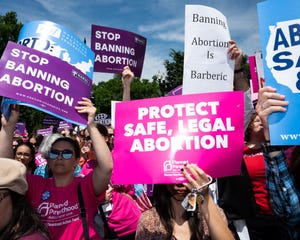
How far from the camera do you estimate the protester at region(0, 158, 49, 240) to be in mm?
2084

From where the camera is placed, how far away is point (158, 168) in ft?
7.77

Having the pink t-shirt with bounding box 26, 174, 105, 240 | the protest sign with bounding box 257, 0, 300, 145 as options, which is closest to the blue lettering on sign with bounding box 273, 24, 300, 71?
the protest sign with bounding box 257, 0, 300, 145

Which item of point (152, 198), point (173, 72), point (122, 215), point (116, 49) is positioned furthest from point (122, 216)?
point (173, 72)

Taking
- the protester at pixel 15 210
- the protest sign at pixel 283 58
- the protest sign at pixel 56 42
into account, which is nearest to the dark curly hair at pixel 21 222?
the protester at pixel 15 210

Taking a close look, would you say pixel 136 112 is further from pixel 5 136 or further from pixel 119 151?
pixel 5 136

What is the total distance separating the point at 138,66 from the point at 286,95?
3.10 meters

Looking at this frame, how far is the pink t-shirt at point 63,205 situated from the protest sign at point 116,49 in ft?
7.61

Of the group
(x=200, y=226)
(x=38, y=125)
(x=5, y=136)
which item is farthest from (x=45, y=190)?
(x=38, y=125)

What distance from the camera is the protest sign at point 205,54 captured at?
133 inches

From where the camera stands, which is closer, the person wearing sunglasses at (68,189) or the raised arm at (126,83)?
the person wearing sunglasses at (68,189)

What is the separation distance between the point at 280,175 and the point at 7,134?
210 cm

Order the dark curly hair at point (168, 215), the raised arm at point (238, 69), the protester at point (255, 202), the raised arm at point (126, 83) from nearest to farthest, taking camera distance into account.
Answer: the dark curly hair at point (168, 215) < the protester at point (255, 202) < the raised arm at point (238, 69) < the raised arm at point (126, 83)

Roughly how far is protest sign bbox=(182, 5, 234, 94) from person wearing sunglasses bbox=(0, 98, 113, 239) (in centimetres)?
109

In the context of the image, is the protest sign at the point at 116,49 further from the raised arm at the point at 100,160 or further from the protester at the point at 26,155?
the raised arm at the point at 100,160
